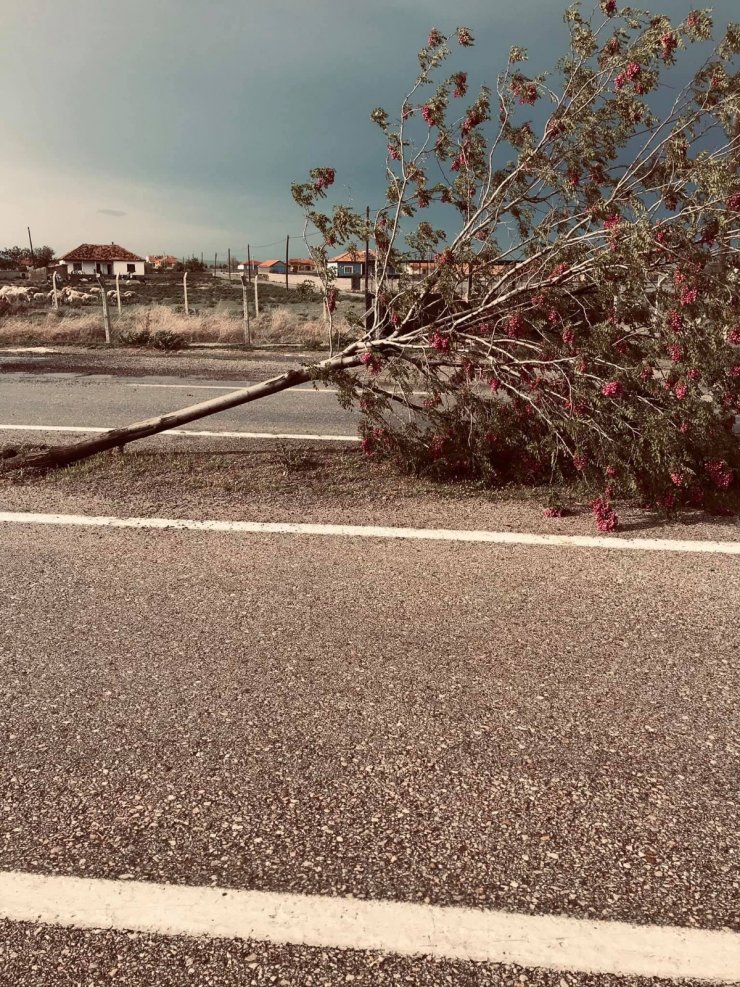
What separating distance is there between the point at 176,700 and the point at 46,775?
0.53m

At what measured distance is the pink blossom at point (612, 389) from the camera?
440cm

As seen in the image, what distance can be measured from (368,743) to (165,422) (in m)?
4.27

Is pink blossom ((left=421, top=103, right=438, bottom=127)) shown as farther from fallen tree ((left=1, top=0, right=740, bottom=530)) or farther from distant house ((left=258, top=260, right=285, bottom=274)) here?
distant house ((left=258, top=260, right=285, bottom=274))

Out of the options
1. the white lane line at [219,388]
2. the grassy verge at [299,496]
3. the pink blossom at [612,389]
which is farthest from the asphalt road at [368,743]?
the white lane line at [219,388]

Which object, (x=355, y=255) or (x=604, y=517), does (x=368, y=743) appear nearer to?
(x=604, y=517)

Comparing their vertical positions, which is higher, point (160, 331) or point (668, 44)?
point (668, 44)

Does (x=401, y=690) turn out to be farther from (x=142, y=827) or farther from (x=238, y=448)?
(x=238, y=448)

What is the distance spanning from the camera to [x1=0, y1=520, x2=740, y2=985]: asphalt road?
1.89m

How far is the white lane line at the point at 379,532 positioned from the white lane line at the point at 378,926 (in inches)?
108

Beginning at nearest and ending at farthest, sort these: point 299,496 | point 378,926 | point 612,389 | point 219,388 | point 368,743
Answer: point 378,926 → point 368,743 → point 612,389 → point 299,496 → point 219,388

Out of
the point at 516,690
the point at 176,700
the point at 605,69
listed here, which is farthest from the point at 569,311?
the point at 176,700

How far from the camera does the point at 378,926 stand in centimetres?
180

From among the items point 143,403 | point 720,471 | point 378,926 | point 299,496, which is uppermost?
point 143,403

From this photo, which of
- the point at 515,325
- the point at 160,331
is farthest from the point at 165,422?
the point at 160,331
